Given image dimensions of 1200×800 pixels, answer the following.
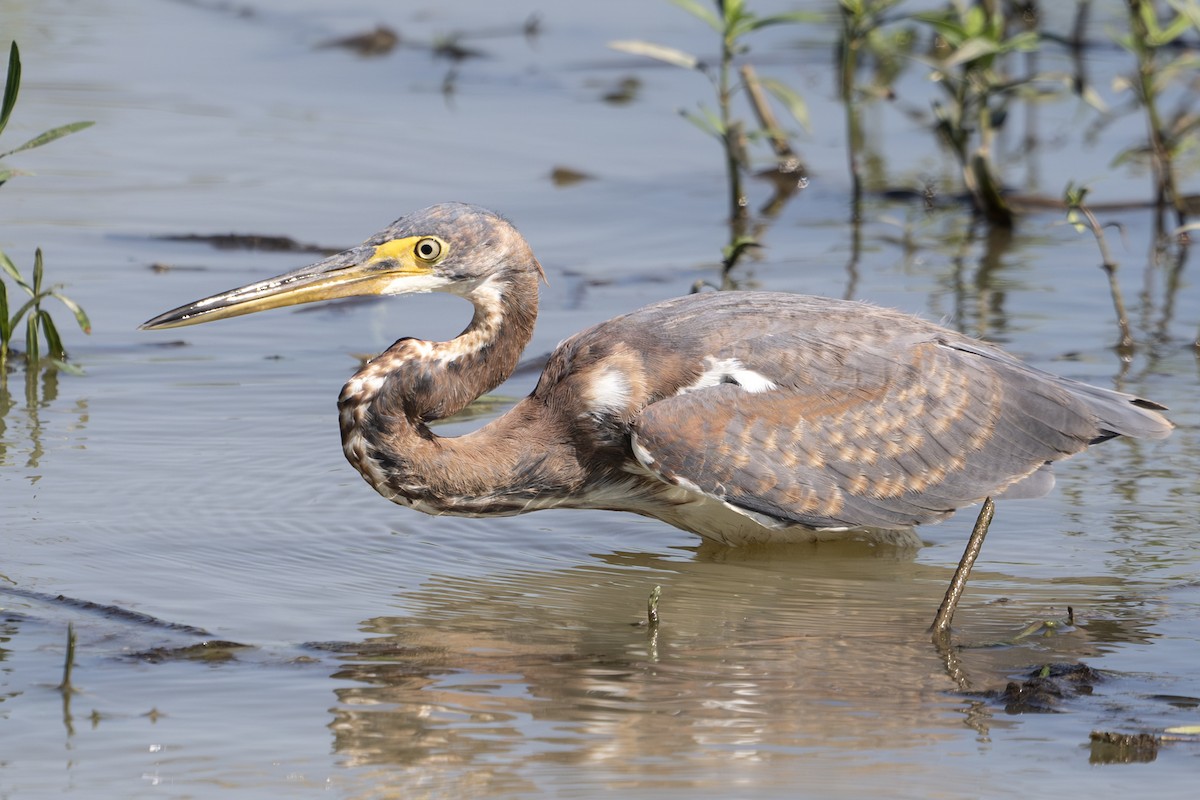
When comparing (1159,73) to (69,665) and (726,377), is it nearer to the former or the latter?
(726,377)

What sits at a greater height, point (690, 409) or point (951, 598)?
point (690, 409)

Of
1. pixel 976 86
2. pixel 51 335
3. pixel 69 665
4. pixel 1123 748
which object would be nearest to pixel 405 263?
pixel 69 665

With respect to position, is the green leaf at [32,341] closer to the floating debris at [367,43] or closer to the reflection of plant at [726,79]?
the reflection of plant at [726,79]

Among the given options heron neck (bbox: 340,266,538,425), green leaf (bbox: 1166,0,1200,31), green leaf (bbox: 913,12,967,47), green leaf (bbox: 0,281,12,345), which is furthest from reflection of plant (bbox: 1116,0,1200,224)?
green leaf (bbox: 0,281,12,345)

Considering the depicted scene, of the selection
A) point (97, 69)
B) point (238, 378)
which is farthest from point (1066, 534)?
point (97, 69)

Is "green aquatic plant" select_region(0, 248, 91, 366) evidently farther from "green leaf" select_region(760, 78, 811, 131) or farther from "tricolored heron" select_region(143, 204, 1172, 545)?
"green leaf" select_region(760, 78, 811, 131)

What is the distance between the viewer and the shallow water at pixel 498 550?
4.76 m

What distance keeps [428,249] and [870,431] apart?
171cm

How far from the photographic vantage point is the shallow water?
476 centimetres

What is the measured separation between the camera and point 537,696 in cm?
516

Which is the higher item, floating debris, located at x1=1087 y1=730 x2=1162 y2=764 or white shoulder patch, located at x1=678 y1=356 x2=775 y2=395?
white shoulder patch, located at x1=678 y1=356 x2=775 y2=395

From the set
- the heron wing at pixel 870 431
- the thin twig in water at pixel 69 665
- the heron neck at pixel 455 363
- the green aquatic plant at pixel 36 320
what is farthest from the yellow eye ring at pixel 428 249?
the thin twig in water at pixel 69 665

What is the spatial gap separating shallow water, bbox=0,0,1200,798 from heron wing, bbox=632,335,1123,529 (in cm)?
32

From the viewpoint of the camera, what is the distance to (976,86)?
34.1 ft
